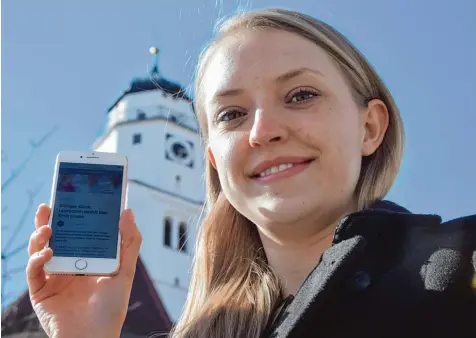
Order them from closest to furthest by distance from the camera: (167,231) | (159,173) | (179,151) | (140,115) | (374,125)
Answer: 1. (374,125)
2. (167,231)
3. (159,173)
4. (179,151)
5. (140,115)

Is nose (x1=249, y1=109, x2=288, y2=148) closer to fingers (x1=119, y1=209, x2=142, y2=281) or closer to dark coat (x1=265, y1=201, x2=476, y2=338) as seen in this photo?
dark coat (x1=265, y1=201, x2=476, y2=338)

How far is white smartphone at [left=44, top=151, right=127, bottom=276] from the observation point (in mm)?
2055

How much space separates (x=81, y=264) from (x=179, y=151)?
Result: 33.2m

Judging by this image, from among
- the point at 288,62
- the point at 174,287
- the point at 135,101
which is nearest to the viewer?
the point at 288,62

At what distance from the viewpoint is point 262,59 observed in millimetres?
1969

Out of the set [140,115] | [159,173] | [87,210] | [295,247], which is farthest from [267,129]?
[140,115]

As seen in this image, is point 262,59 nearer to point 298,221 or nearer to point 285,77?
point 285,77

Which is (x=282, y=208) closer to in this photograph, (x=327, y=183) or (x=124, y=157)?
Answer: (x=327, y=183)

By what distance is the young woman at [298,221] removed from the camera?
1.58 m

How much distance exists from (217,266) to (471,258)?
0.87 metres

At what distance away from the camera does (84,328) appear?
1939 mm

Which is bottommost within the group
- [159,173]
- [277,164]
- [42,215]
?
[42,215]

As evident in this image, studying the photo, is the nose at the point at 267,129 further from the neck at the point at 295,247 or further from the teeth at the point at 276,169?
the neck at the point at 295,247

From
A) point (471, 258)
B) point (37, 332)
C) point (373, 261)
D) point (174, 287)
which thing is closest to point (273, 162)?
point (373, 261)
